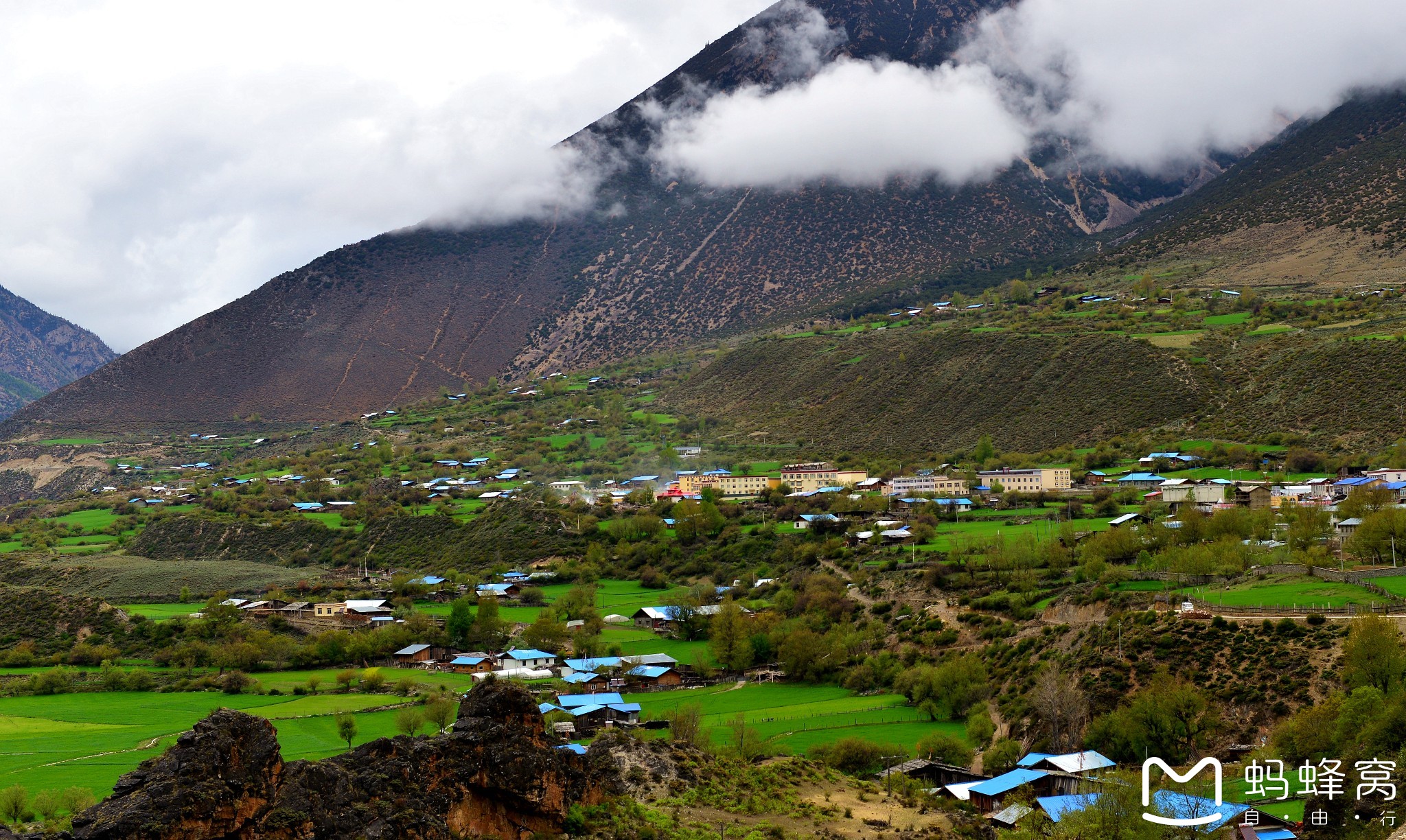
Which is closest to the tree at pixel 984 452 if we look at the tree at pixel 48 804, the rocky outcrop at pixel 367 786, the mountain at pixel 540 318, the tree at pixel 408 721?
the tree at pixel 408 721

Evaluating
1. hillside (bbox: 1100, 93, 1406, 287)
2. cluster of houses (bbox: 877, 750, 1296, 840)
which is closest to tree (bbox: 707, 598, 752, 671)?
cluster of houses (bbox: 877, 750, 1296, 840)

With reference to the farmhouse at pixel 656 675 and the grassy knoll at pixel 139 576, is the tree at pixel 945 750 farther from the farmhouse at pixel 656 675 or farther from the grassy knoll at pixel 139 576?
the grassy knoll at pixel 139 576

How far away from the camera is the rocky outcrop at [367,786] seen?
21.2 m

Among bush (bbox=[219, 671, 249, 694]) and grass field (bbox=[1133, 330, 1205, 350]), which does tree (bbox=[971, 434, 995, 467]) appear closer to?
grass field (bbox=[1133, 330, 1205, 350])

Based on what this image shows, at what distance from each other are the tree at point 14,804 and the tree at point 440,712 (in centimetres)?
1177

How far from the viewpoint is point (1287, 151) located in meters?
163

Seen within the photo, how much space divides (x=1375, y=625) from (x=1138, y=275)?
10910 centimetres

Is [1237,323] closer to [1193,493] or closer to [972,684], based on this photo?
[1193,493]

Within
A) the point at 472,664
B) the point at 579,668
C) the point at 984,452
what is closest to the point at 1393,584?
the point at 579,668

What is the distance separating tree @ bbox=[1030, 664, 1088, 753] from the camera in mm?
40759

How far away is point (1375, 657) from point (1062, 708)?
31.7ft

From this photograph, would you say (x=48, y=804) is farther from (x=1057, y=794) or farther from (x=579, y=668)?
(x=579, y=668)

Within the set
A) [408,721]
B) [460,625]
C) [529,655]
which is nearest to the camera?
[408,721]

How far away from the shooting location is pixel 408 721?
4241cm
